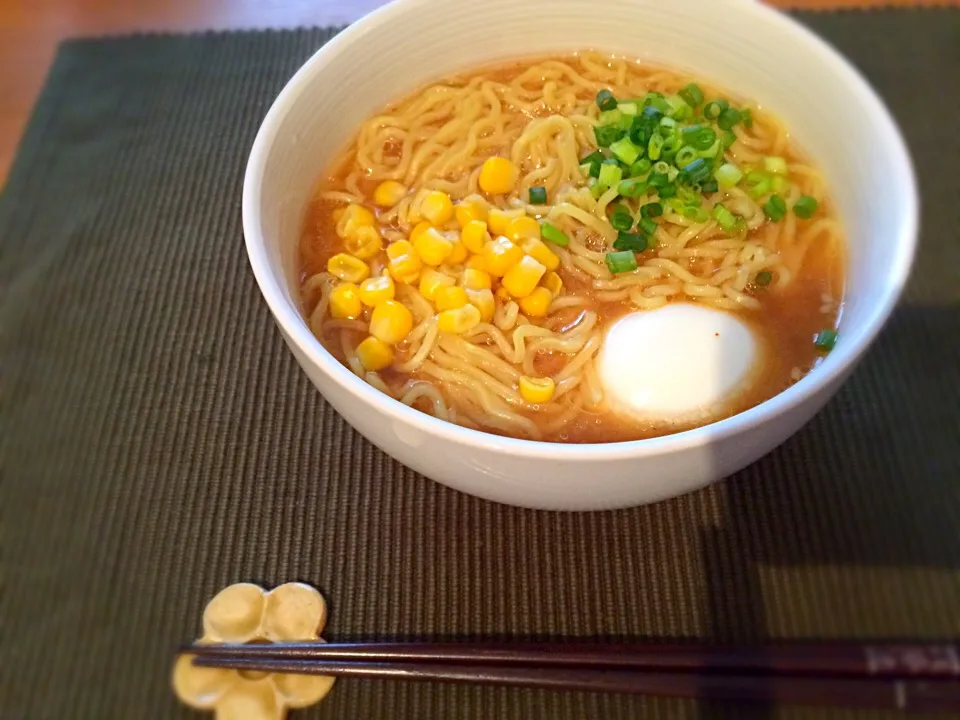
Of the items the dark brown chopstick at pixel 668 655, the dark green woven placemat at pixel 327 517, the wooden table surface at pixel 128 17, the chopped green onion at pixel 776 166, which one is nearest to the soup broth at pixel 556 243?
the chopped green onion at pixel 776 166

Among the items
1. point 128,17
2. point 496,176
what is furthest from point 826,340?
point 128,17

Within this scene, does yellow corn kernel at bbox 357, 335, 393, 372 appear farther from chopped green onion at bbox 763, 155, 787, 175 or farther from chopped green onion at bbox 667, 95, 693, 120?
chopped green onion at bbox 763, 155, 787, 175

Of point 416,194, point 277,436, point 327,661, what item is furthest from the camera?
point 416,194

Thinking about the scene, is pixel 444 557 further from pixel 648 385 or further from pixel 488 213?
pixel 488 213

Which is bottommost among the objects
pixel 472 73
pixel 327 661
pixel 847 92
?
pixel 327 661

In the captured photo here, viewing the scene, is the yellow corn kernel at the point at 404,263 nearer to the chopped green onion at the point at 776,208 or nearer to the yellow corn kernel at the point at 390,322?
the yellow corn kernel at the point at 390,322

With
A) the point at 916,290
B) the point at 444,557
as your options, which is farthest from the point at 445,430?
the point at 916,290
